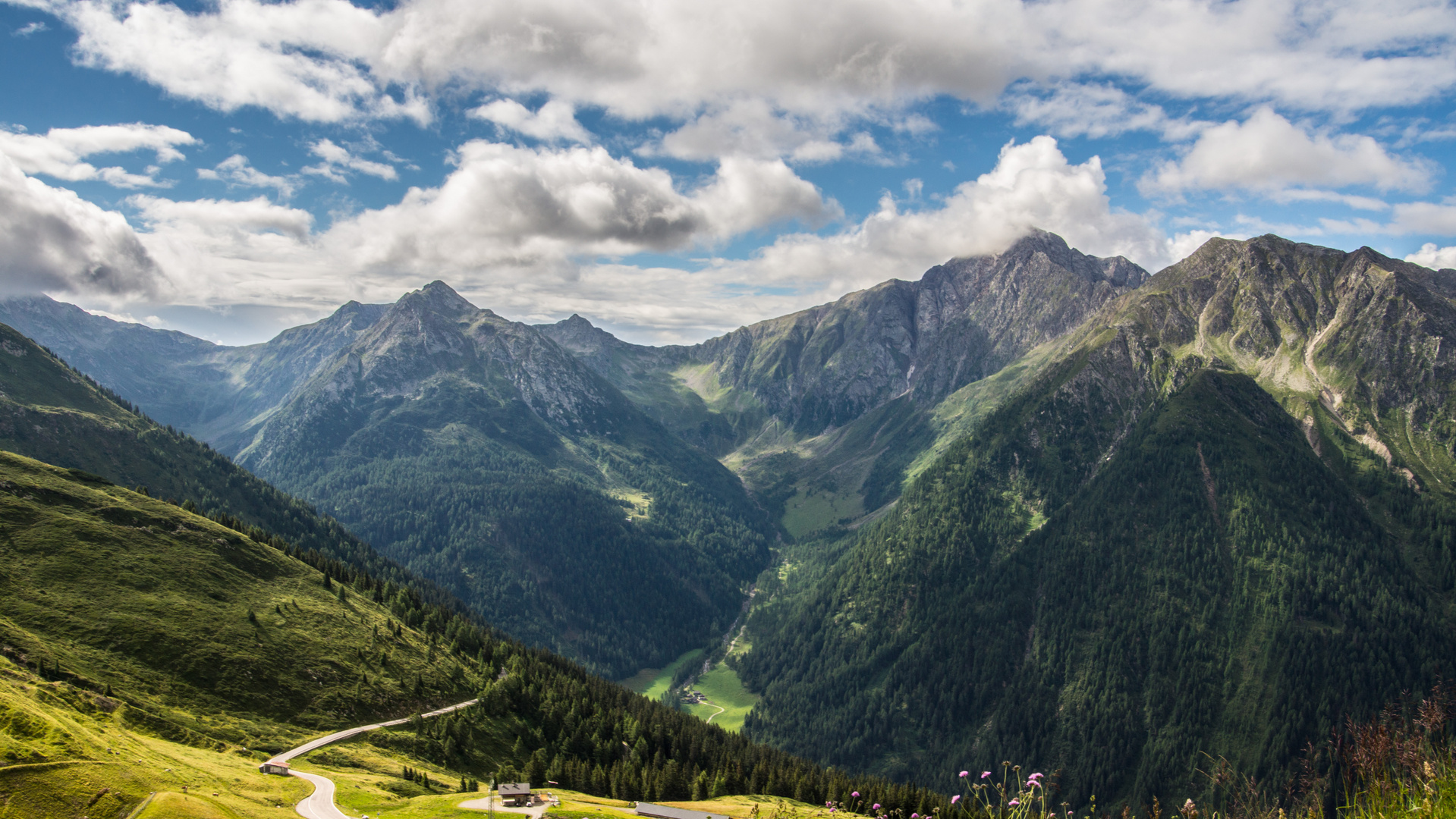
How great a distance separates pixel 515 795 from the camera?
83.1m

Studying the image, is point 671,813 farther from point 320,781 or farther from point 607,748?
point 607,748

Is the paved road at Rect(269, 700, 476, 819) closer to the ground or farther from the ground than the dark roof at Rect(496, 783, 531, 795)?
closer to the ground

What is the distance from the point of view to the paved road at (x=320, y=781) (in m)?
74.9

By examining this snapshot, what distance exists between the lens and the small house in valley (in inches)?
3241

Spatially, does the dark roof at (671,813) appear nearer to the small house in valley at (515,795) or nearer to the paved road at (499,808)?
the paved road at (499,808)

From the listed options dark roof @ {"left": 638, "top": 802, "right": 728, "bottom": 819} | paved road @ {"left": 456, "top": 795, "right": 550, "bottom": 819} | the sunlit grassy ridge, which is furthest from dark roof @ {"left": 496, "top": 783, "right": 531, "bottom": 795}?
the sunlit grassy ridge

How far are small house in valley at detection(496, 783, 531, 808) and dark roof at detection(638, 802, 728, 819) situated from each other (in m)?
13.4

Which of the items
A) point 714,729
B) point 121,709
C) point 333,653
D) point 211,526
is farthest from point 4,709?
point 714,729

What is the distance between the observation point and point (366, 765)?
99.1 metres

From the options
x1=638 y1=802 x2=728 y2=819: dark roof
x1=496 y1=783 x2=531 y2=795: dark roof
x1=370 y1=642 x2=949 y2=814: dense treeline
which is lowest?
x1=370 y1=642 x2=949 y2=814: dense treeline

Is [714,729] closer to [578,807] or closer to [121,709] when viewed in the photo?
[578,807]

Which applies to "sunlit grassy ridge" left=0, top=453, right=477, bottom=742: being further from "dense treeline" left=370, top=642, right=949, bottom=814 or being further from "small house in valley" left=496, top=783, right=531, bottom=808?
"small house in valley" left=496, top=783, right=531, bottom=808

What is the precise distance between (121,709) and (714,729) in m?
111

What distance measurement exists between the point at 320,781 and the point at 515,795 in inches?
989
